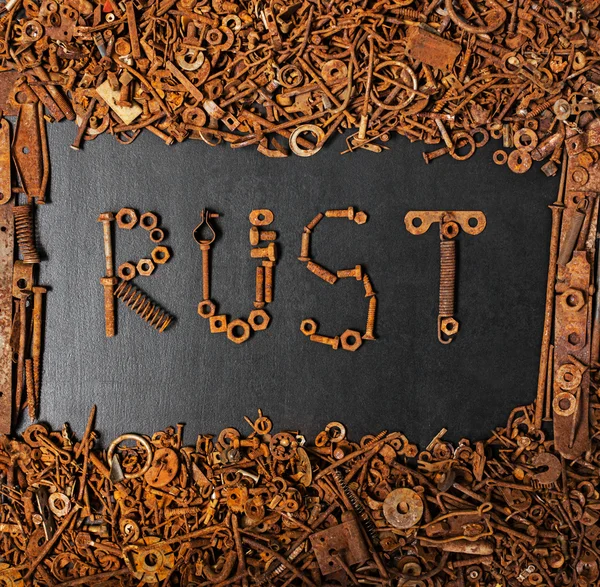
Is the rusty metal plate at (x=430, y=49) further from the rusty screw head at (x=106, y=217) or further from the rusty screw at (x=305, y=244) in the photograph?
the rusty screw head at (x=106, y=217)

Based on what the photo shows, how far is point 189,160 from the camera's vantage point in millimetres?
2461

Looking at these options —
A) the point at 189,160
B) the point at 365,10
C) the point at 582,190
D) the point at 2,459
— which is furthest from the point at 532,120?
the point at 2,459

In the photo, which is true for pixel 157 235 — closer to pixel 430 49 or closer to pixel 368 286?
pixel 368 286

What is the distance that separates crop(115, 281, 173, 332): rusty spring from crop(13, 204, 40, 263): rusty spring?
38cm

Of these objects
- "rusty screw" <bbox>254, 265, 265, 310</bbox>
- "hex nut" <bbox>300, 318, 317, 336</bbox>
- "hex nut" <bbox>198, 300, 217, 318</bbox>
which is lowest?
"hex nut" <bbox>300, 318, 317, 336</bbox>

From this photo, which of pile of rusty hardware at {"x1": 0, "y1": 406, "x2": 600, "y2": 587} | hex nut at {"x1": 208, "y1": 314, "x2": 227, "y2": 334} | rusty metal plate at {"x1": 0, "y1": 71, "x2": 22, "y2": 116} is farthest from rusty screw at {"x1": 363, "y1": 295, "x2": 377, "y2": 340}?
rusty metal plate at {"x1": 0, "y1": 71, "x2": 22, "y2": 116}

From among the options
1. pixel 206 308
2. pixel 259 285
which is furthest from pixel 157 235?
pixel 259 285

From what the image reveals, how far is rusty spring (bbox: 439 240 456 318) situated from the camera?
2404 mm

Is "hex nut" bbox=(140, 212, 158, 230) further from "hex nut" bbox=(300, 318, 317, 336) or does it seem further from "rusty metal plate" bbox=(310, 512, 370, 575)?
"rusty metal plate" bbox=(310, 512, 370, 575)

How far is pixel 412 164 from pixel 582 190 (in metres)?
0.68

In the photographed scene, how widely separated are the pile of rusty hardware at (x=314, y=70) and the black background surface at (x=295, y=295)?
102 millimetres

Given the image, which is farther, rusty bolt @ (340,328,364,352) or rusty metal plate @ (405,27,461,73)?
rusty bolt @ (340,328,364,352)

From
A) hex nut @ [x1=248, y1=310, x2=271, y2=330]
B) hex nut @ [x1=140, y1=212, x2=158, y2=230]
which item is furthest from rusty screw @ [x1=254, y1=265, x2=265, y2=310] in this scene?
hex nut @ [x1=140, y1=212, x2=158, y2=230]

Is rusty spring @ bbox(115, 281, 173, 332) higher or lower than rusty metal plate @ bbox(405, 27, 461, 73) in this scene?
lower
